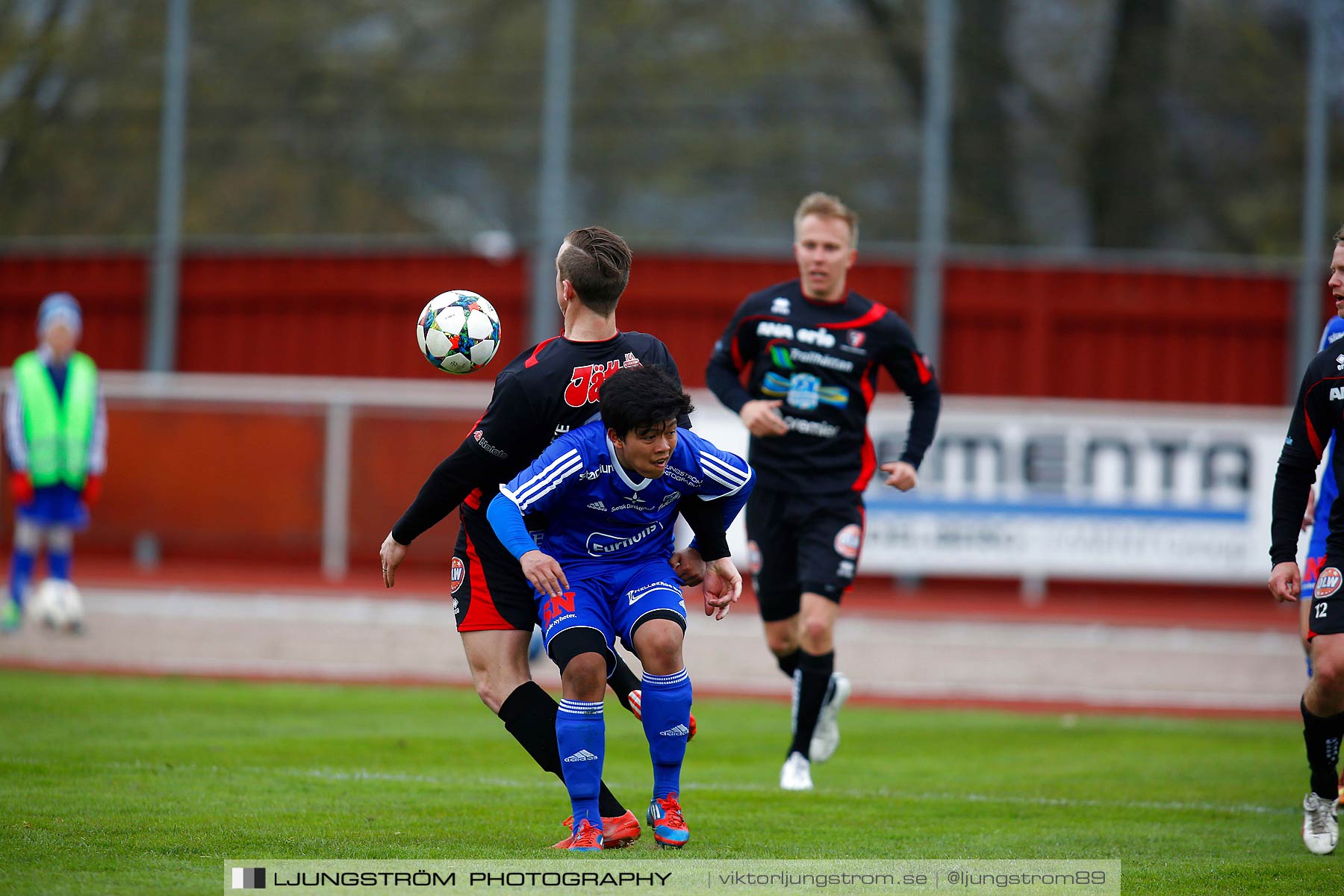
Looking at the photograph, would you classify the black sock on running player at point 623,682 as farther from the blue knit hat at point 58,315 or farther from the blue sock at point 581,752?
the blue knit hat at point 58,315

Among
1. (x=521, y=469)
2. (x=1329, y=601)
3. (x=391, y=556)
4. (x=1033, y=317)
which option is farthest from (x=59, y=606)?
(x=1033, y=317)

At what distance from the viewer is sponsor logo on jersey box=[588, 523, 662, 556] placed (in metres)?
5.25

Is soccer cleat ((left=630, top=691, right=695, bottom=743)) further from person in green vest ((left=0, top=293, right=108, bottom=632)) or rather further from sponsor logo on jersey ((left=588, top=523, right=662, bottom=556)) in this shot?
person in green vest ((left=0, top=293, right=108, bottom=632))

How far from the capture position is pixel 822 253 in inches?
292

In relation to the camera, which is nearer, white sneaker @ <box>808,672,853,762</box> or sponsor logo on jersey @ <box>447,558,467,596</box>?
sponsor logo on jersey @ <box>447,558,467,596</box>

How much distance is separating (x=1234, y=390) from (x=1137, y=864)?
13608 mm

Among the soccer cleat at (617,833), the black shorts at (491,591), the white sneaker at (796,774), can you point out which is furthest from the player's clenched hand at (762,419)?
the soccer cleat at (617,833)

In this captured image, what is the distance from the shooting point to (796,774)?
23.1 ft

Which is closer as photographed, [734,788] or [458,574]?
[458,574]

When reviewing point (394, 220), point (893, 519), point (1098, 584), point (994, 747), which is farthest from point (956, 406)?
point (394, 220)

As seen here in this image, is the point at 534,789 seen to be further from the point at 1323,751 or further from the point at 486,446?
the point at 1323,751

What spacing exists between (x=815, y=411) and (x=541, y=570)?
2.89m

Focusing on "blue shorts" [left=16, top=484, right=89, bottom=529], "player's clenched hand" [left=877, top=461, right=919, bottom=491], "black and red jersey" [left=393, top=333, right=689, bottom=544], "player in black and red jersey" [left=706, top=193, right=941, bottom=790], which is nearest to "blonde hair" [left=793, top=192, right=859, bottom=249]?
"player in black and red jersey" [left=706, top=193, right=941, bottom=790]

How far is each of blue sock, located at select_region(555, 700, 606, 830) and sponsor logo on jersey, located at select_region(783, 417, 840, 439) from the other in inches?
107
